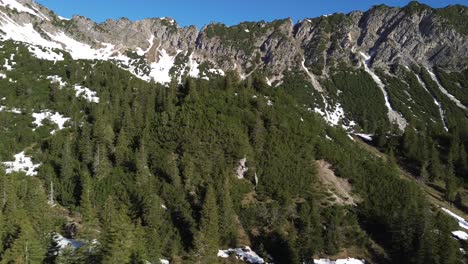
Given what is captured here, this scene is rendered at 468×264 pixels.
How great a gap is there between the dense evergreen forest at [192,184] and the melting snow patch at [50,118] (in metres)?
1.95

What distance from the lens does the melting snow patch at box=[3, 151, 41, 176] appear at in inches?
3438

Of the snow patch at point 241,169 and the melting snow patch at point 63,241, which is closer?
the melting snow patch at point 63,241

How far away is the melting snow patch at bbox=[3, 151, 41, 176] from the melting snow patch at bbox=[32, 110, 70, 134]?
41.2ft

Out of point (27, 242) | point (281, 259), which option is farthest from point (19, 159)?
point (281, 259)

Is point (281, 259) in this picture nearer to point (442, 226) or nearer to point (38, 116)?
point (442, 226)

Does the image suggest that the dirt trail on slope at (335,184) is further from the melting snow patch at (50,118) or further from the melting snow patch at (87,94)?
the melting snow patch at (50,118)

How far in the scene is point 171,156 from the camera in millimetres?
94500

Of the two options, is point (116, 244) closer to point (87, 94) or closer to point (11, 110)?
point (11, 110)

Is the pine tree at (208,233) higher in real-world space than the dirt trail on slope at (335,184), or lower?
lower

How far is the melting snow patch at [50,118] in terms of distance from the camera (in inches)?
4044

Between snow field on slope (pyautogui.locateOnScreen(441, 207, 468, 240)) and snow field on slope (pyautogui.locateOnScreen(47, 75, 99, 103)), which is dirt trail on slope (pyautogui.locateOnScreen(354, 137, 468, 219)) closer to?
A: snow field on slope (pyautogui.locateOnScreen(441, 207, 468, 240))

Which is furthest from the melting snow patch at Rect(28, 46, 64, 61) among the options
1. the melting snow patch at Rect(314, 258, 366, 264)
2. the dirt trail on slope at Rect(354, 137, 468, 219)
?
the dirt trail on slope at Rect(354, 137, 468, 219)

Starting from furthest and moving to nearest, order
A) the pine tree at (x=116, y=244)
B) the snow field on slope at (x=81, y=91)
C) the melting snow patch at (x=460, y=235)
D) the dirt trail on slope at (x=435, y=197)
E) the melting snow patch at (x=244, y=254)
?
the snow field on slope at (x=81, y=91) → the dirt trail on slope at (x=435, y=197) → the melting snow patch at (x=460, y=235) → the melting snow patch at (x=244, y=254) → the pine tree at (x=116, y=244)

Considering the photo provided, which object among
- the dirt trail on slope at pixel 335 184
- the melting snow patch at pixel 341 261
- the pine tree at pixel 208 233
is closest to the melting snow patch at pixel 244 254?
the pine tree at pixel 208 233
